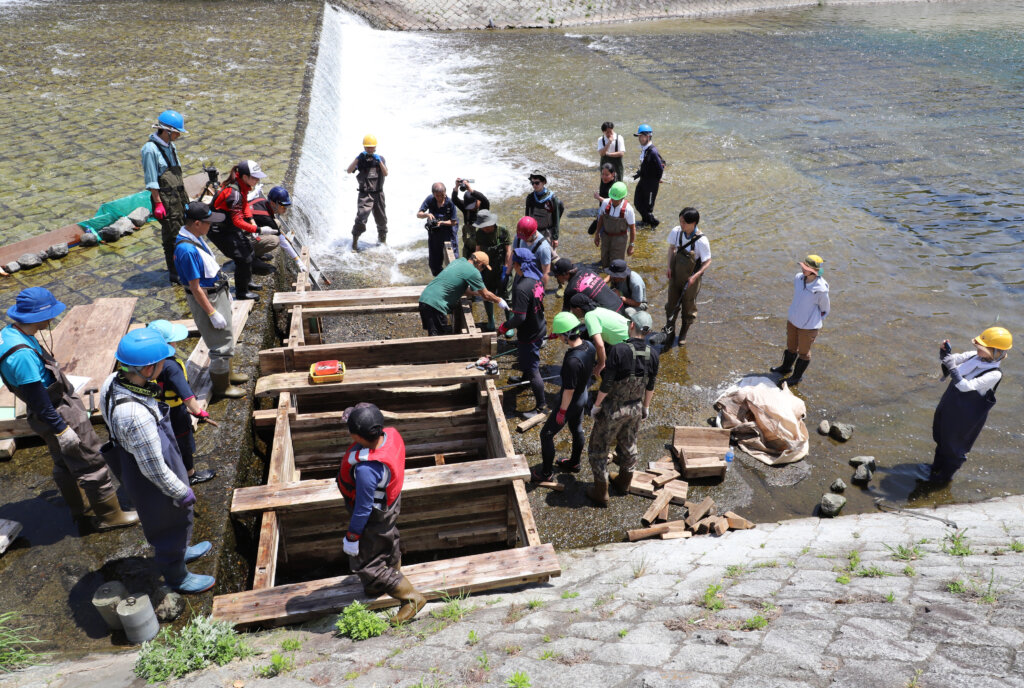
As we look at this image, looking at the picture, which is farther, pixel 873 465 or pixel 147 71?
pixel 147 71

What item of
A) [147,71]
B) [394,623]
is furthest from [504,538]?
[147,71]

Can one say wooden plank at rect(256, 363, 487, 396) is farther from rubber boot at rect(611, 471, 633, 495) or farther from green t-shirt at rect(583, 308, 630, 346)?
rubber boot at rect(611, 471, 633, 495)

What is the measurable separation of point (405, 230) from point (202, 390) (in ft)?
23.4

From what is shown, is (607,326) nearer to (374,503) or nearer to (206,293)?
(374,503)

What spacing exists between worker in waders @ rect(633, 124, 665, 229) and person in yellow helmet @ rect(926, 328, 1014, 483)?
7.05 m

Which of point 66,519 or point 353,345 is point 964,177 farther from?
point 66,519

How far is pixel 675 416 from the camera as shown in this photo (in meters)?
8.13

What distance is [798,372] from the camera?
8680mm

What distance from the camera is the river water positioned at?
8391 mm

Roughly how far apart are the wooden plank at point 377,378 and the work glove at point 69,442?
1.98 m

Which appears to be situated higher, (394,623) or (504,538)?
(394,623)

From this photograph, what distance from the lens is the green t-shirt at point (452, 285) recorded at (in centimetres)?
812

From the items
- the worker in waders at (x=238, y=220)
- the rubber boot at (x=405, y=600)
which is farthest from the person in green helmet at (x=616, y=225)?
the rubber boot at (x=405, y=600)

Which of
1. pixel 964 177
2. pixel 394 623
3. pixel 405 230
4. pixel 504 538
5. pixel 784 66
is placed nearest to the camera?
pixel 394 623
